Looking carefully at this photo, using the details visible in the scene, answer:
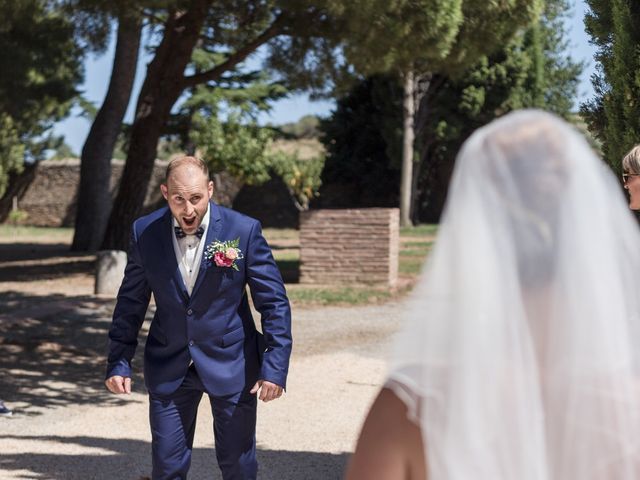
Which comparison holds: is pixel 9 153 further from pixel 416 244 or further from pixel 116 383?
pixel 116 383

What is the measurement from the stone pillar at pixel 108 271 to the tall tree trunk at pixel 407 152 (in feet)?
62.8

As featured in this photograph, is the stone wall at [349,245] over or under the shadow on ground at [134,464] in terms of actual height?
over

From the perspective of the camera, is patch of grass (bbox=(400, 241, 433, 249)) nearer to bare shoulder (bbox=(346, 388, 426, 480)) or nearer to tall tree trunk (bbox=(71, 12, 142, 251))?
tall tree trunk (bbox=(71, 12, 142, 251))

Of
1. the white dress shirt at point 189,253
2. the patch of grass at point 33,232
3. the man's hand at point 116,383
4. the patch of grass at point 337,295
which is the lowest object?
the patch of grass at point 337,295

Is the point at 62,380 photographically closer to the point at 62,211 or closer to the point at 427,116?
the point at 427,116

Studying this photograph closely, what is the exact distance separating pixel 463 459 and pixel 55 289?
1470 cm

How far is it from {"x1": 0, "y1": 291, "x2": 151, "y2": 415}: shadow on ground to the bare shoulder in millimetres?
6682

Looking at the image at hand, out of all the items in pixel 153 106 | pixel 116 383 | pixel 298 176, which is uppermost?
pixel 153 106

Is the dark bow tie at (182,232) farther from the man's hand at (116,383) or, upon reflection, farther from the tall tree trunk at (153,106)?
the tall tree trunk at (153,106)

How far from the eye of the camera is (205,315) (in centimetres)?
429

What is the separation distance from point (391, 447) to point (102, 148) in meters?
21.5

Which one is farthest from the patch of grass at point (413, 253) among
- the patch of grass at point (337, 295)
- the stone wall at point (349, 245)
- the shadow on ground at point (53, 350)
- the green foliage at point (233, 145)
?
the green foliage at point (233, 145)

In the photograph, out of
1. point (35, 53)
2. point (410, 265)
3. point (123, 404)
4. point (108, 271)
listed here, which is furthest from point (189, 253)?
point (35, 53)

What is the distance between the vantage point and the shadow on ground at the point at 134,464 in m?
6.04
